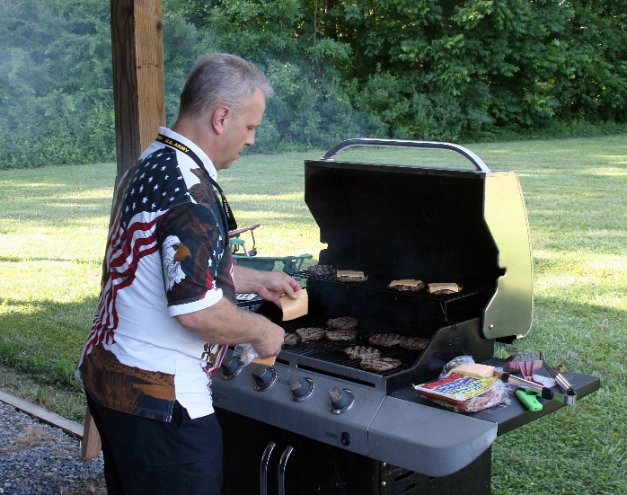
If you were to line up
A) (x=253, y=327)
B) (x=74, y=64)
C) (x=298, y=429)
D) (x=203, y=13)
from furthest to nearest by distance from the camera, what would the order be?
(x=203, y=13) < (x=74, y=64) < (x=298, y=429) < (x=253, y=327)

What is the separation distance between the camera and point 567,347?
4.57 m

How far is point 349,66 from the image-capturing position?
729 inches

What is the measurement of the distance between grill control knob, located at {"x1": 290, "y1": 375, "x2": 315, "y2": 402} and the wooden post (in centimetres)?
117

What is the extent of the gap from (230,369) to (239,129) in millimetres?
797

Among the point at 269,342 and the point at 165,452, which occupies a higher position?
the point at 269,342

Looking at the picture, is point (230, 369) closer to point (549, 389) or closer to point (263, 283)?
point (263, 283)

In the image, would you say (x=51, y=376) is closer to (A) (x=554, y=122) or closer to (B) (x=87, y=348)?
(B) (x=87, y=348)

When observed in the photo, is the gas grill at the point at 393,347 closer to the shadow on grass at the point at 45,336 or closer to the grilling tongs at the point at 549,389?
the grilling tongs at the point at 549,389

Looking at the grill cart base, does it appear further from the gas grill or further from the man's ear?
the man's ear

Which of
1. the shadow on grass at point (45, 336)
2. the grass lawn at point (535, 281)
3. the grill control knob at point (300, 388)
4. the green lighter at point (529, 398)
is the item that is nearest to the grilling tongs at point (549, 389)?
the green lighter at point (529, 398)

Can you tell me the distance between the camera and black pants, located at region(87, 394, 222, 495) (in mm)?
1844

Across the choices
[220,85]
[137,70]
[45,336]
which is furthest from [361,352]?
[45,336]

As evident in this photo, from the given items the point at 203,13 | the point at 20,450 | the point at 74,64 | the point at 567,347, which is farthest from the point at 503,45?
the point at 20,450

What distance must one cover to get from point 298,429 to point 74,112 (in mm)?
13903
